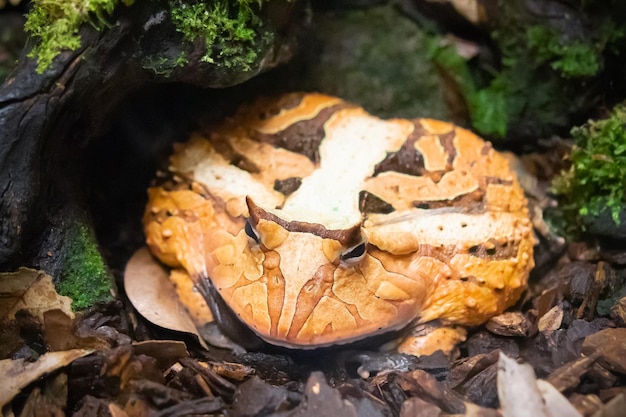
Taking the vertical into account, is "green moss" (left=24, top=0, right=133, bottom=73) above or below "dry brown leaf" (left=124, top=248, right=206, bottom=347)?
above

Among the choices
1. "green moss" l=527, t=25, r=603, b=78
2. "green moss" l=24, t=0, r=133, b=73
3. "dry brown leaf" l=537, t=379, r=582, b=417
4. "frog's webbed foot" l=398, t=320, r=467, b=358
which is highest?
"green moss" l=24, t=0, r=133, b=73

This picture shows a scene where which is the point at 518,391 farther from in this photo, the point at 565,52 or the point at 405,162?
the point at 565,52

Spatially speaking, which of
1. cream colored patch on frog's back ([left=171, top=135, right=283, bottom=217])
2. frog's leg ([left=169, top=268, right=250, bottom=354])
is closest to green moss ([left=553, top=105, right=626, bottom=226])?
cream colored patch on frog's back ([left=171, top=135, right=283, bottom=217])

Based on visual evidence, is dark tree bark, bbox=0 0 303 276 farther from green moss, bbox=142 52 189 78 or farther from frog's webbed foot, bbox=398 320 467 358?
frog's webbed foot, bbox=398 320 467 358

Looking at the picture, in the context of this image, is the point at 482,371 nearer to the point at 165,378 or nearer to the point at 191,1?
the point at 165,378

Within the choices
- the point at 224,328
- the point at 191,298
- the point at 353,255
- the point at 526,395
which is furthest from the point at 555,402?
the point at 191,298

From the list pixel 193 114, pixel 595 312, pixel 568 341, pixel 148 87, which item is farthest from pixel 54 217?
pixel 595 312
